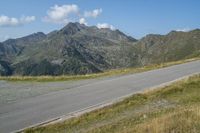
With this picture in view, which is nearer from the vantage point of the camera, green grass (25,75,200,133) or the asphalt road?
green grass (25,75,200,133)

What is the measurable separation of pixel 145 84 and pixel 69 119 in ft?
39.9

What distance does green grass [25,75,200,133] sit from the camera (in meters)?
10.8

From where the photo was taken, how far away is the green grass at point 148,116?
1077 cm

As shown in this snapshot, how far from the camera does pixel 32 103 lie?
21.0 metres

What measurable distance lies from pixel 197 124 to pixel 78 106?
31.7 feet

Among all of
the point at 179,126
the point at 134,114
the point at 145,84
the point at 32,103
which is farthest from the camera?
the point at 145,84

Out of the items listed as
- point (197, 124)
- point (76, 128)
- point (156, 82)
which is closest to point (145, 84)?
point (156, 82)

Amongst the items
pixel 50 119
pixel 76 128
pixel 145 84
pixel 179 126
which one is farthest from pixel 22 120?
pixel 145 84

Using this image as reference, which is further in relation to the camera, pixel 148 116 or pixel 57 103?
pixel 57 103

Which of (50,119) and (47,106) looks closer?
(50,119)

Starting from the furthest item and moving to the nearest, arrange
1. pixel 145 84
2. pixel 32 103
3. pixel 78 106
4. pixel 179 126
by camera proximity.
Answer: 1. pixel 145 84
2. pixel 32 103
3. pixel 78 106
4. pixel 179 126

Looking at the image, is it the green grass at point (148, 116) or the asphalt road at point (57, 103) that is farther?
the asphalt road at point (57, 103)

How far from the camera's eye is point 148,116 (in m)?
14.6

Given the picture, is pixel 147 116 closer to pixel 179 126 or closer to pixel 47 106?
pixel 179 126
